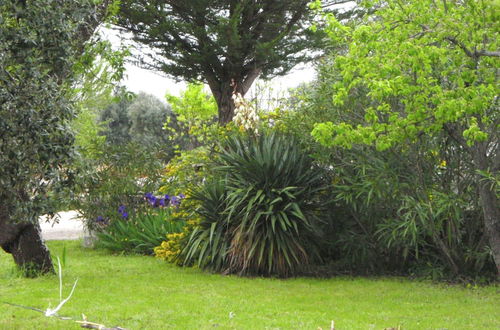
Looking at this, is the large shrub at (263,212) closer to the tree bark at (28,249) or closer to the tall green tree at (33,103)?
the tree bark at (28,249)

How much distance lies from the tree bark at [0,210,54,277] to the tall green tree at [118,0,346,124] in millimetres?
7920

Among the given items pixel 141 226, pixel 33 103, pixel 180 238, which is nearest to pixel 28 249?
pixel 180 238

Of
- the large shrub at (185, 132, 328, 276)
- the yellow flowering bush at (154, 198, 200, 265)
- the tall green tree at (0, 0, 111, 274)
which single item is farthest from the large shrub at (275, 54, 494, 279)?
the tall green tree at (0, 0, 111, 274)

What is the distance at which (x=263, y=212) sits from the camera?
940 centimetres

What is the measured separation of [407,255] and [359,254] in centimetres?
80

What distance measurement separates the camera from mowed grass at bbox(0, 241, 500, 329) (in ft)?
21.9

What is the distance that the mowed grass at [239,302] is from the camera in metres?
6.68

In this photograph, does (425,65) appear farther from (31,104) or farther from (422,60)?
(31,104)

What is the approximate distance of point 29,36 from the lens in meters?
5.88

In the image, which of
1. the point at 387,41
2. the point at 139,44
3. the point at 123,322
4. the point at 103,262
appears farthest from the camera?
the point at 139,44

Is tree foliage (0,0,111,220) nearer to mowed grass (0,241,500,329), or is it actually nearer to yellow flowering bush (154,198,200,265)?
mowed grass (0,241,500,329)

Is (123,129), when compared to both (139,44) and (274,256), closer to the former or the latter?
(139,44)

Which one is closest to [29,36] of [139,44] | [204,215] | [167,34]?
[204,215]

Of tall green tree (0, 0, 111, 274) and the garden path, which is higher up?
tall green tree (0, 0, 111, 274)
